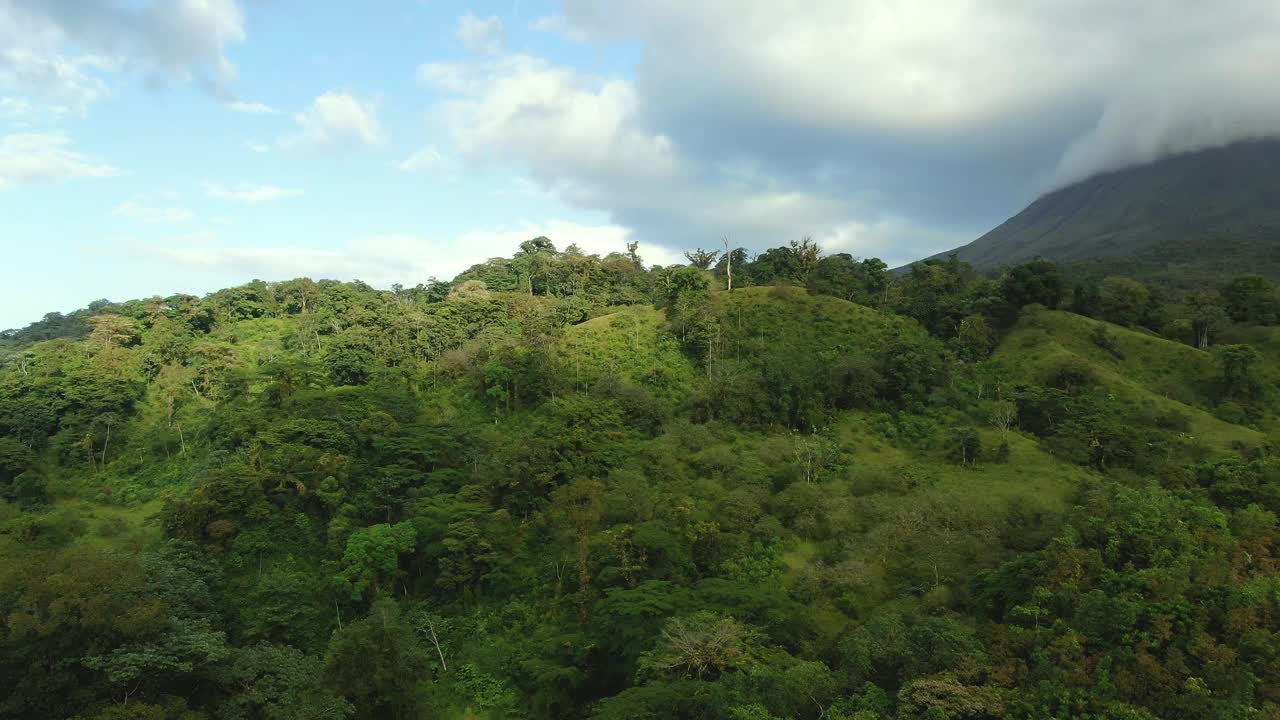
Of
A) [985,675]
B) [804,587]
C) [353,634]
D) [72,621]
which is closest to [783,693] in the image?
[985,675]

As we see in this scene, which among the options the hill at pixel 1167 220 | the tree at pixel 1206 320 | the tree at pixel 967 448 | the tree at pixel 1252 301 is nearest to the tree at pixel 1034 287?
the tree at pixel 1206 320

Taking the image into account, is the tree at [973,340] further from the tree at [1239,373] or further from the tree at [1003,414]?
the tree at [1239,373]

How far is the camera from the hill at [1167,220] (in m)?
67.6

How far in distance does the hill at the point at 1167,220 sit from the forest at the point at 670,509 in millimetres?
32852

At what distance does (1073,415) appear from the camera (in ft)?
87.7

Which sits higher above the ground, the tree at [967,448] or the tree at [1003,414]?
the tree at [1003,414]

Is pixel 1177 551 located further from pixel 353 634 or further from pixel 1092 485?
pixel 353 634

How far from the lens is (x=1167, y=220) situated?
9162 centimetres

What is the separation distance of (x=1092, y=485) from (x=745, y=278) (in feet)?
102

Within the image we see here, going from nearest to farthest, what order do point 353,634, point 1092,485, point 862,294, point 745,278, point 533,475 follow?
1. point 353,634
2. point 1092,485
3. point 533,475
4. point 862,294
5. point 745,278

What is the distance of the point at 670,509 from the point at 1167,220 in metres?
105

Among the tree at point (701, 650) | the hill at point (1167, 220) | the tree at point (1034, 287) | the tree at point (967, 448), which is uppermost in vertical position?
the hill at point (1167, 220)

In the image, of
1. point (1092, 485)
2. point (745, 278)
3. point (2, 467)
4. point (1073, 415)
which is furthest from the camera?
point (745, 278)

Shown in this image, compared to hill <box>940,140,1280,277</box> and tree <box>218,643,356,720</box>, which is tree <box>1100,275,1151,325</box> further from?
tree <box>218,643,356,720</box>
